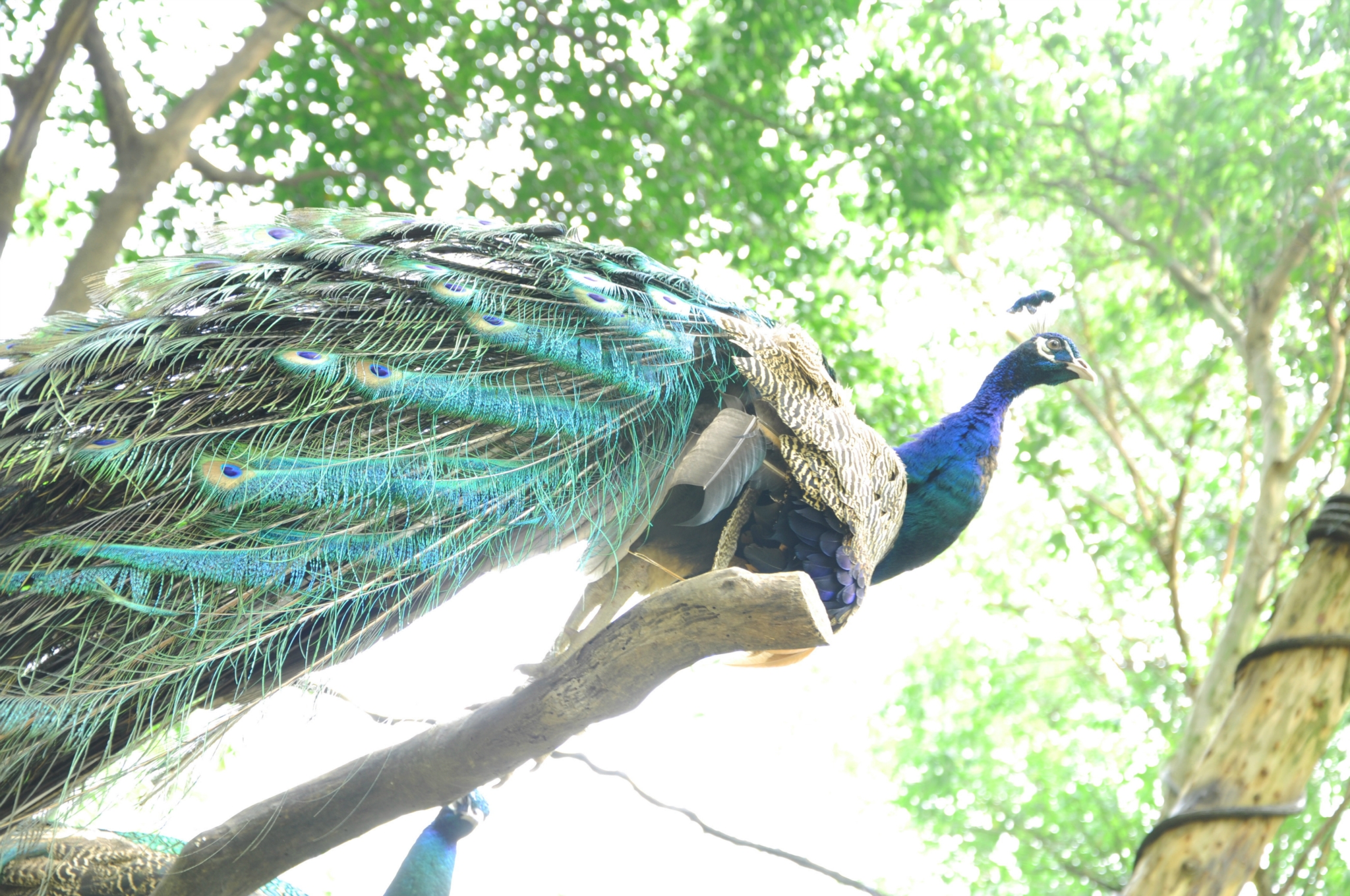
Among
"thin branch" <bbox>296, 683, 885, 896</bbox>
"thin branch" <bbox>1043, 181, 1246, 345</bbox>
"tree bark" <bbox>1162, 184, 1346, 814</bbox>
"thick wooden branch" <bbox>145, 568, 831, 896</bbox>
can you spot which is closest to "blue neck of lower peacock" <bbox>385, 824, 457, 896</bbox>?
"thin branch" <bbox>296, 683, 885, 896</bbox>

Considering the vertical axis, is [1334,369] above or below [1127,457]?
below

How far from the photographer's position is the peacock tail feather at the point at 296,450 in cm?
169

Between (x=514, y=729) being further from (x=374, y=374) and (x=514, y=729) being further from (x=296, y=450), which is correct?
(x=374, y=374)

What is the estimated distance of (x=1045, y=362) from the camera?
113 inches

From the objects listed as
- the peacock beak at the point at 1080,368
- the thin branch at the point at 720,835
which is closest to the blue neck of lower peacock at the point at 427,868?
the thin branch at the point at 720,835

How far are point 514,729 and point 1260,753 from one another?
152 cm

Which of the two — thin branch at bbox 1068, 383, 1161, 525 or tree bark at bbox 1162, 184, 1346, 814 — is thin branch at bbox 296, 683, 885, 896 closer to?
tree bark at bbox 1162, 184, 1346, 814

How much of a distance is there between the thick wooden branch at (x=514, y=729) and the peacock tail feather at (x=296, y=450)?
231 millimetres

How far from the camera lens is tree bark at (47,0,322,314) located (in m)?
3.73

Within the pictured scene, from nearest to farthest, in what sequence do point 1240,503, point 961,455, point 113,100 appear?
point 961,455, point 113,100, point 1240,503

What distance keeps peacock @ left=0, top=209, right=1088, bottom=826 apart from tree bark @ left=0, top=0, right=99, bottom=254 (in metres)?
1.45

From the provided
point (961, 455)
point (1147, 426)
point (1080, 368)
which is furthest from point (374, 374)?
point (1147, 426)

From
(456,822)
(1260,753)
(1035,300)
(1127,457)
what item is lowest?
(456,822)

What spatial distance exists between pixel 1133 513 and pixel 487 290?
577 cm
